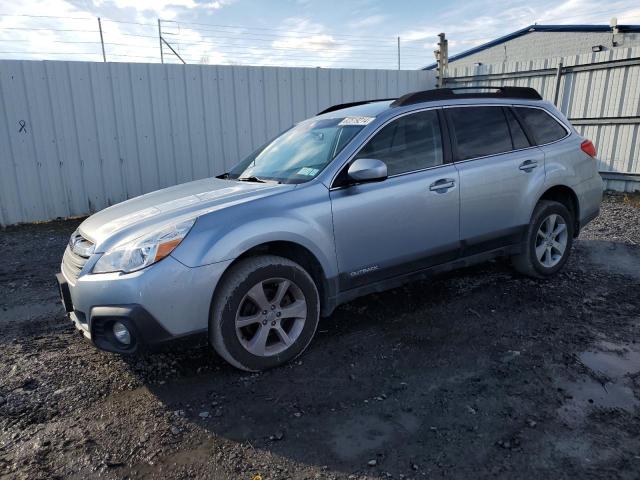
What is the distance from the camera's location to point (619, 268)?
16.6ft

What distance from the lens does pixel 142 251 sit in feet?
9.36

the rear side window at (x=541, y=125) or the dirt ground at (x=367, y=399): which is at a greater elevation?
the rear side window at (x=541, y=125)

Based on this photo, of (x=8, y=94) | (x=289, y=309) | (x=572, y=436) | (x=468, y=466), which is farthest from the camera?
(x=8, y=94)

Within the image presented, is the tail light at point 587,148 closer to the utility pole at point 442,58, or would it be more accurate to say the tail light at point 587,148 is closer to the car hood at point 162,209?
the car hood at point 162,209

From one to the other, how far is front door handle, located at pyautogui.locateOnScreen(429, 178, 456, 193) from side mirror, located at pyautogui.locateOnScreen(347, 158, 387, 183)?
0.60m

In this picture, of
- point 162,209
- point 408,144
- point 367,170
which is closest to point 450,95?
point 408,144

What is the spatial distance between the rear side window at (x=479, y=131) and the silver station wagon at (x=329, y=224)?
13 millimetres

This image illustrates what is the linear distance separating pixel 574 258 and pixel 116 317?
4849 mm

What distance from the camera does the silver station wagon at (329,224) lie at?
288 centimetres

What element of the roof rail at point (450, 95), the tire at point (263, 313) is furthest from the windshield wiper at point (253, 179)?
the roof rail at point (450, 95)

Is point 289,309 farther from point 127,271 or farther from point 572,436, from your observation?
point 572,436

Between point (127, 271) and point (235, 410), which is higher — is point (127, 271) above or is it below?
above

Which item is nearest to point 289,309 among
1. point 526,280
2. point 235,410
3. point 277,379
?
point 277,379

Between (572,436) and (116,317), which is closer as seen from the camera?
(572,436)
